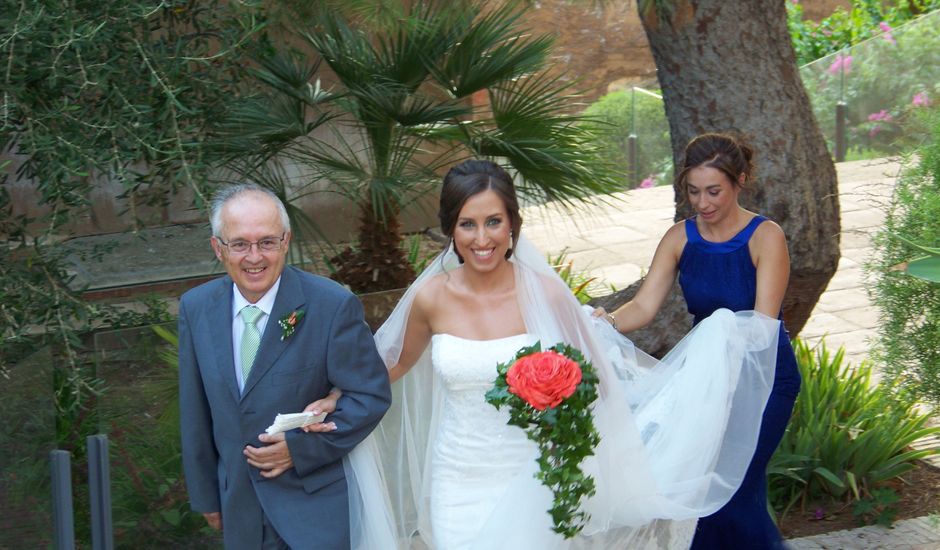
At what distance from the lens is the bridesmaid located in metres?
4.50

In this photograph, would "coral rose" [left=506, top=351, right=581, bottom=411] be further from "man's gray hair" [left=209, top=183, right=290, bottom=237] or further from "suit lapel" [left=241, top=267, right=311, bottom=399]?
"man's gray hair" [left=209, top=183, right=290, bottom=237]

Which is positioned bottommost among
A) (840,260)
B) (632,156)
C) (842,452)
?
(842,452)

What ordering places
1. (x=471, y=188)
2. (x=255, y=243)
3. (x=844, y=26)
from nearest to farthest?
(x=255, y=243) < (x=471, y=188) < (x=844, y=26)

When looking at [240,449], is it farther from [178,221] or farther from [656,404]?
[178,221]

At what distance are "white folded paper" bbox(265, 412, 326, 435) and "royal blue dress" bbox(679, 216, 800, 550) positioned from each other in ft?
5.91

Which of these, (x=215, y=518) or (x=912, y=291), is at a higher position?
(x=912, y=291)

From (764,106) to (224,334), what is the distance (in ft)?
12.1

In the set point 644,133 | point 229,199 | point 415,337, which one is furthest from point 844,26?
point 229,199

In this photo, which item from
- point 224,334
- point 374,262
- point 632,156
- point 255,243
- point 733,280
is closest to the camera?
point 255,243

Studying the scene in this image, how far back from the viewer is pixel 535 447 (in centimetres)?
386

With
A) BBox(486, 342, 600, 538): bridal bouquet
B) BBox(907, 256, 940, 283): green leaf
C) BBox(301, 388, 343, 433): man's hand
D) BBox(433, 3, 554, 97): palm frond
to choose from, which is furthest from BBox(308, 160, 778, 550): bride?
BBox(433, 3, 554, 97): palm frond

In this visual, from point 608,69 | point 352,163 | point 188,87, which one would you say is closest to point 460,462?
point 188,87

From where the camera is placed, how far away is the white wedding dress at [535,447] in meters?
3.82

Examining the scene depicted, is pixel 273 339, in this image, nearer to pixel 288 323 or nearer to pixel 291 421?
pixel 288 323
